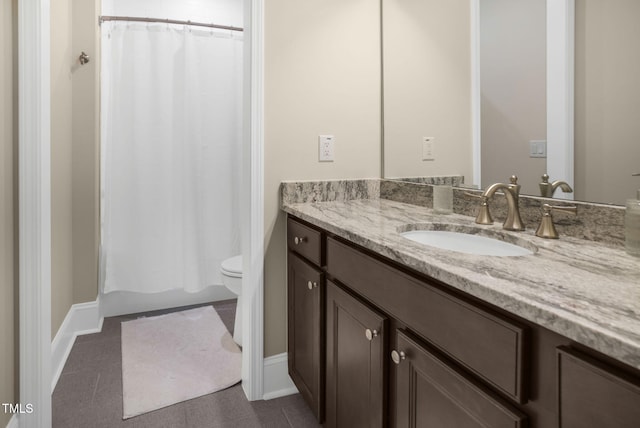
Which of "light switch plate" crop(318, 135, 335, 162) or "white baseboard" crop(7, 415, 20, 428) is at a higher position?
"light switch plate" crop(318, 135, 335, 162)

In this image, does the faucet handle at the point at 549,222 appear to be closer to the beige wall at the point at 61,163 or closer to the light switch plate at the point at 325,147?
the light switch plate at the point at 325,147

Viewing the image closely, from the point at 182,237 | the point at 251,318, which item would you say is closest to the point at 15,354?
the point at 251,318

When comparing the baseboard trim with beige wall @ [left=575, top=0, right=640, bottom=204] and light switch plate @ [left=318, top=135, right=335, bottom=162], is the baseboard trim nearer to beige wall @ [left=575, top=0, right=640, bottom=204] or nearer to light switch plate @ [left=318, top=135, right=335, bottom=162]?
light switch plate @ [left=318, top=135, right=335, bottom=162]

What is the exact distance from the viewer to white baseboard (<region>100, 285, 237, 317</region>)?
8.89ft

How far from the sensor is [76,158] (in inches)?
93.4

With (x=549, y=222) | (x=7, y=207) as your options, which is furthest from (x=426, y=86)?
(x=7, y=207)

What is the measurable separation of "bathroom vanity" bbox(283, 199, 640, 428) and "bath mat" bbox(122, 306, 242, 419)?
71 centimetres

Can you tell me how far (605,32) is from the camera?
3.40ft

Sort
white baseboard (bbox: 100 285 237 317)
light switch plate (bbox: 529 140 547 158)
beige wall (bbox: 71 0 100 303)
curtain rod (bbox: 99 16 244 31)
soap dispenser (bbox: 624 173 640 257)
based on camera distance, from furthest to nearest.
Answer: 1. white baseboard (bbox: 100 285 237 317)
2. curtain rod (bbox: 99 16 244 31)
3. beige wall (bbox: 71 0 100 303)
4. light switch plate (bbox: 529 140 547 158)
5. soap dispenser (bbox: 624 173 640 257)

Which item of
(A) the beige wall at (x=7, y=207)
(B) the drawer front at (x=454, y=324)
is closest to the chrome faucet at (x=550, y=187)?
(B) the drawer front at (x=454, y=324)

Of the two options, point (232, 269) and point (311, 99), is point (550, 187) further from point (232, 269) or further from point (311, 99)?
point (232, 269)

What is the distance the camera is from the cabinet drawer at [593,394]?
477mm

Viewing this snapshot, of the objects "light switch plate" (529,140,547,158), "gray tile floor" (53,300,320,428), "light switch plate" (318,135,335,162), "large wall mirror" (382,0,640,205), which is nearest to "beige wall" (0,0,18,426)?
"gray tile floor" (53,300,320,428)

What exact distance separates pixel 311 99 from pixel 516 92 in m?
0.85
